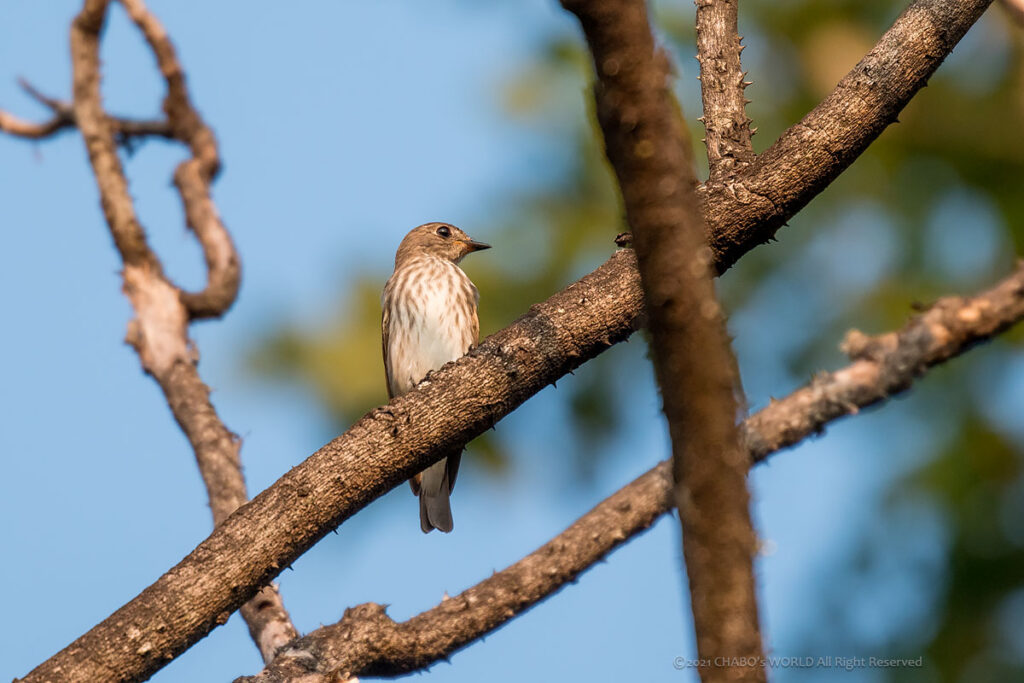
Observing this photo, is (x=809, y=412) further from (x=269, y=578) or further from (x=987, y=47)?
(x=987, y=47)

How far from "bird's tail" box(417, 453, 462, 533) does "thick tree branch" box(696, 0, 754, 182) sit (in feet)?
9.73

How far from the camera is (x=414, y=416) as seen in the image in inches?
139

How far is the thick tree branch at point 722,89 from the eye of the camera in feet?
12.6

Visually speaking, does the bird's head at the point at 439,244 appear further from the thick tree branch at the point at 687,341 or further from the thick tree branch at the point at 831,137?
the thick tree branch at the point at 687,341

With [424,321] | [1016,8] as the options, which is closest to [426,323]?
[424,321]

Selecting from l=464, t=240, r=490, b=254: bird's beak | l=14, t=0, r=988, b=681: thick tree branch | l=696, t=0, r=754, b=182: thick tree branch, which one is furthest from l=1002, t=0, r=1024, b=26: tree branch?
l=464, t=240, r=490, b=254: bird's beak

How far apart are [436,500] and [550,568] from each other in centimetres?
231

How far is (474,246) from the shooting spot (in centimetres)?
770

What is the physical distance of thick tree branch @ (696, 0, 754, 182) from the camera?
3.85 m

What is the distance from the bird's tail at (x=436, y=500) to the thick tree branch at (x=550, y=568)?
218 centimetres

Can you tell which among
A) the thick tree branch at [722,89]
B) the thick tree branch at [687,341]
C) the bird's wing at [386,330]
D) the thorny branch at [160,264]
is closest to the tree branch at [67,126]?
the thorny branch at [160,264]

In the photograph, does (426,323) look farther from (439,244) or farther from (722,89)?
(722,89)

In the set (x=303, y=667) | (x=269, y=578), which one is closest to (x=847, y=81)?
(x=269, y=578)

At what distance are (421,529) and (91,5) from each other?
3.50 m
